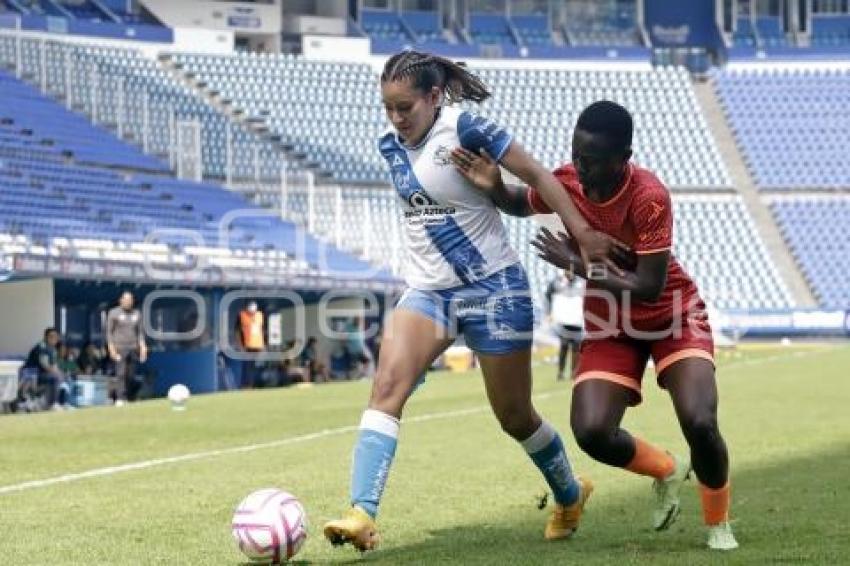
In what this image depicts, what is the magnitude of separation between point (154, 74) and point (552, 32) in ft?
66.0

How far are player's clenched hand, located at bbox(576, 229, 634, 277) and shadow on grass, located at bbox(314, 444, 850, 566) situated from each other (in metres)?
1.28

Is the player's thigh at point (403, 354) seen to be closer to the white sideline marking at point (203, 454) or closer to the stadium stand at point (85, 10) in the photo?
the white sideline marking at point (203, 454)

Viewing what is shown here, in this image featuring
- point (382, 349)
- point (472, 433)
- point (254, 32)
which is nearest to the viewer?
point (382, 349)

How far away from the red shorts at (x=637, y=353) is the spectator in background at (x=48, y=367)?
60.7 feet

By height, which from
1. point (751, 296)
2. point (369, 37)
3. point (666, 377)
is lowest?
point (751, 296)

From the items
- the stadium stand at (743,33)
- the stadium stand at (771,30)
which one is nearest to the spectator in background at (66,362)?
the stadium stand at (743,33)

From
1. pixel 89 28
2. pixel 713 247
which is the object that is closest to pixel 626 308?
pixel 89 28

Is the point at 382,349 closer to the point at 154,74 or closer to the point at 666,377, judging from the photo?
the point at 666,377

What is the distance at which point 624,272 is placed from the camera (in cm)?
803

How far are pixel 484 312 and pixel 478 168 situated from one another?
70 centimetres

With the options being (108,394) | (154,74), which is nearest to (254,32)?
(154,74)

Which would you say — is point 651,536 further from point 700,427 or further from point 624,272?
point 624,272

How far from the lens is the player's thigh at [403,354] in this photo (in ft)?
26.8

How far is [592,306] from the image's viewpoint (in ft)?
27.2
